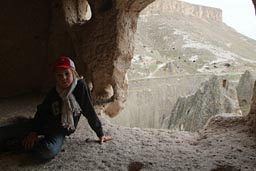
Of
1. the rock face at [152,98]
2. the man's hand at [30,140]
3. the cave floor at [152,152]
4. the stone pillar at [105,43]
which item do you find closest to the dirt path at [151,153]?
the cave floor at [152,152]

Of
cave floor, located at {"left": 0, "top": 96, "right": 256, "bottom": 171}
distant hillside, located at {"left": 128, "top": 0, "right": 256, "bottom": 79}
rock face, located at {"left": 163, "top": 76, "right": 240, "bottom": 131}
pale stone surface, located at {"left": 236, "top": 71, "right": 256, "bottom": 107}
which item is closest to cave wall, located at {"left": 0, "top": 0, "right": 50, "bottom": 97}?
cave floor, located at {"left": 0, "top": 96, "right": 256, "bottom": 171}

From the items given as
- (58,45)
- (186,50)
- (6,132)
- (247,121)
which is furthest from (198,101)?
(186,50)

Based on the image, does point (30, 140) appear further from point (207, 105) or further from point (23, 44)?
point (207, 105)

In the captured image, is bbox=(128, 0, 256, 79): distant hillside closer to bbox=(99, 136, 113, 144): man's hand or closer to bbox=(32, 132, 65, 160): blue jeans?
bbox=(99, 136, 113, 144): man's hand

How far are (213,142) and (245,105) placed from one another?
9.20 meters

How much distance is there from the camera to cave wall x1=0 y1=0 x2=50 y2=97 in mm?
5402

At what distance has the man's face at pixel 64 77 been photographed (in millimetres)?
2801

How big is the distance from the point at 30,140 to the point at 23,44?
2982 mm

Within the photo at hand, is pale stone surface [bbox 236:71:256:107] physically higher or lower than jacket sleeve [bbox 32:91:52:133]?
lower

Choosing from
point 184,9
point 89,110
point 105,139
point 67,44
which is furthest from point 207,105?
point 184,9

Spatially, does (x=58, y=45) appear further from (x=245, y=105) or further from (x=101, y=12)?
(x=245, y=105)

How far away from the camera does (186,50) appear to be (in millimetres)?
21219

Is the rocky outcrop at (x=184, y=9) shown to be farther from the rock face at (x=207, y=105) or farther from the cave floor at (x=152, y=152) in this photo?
the cave floor at (x=152, y=152)

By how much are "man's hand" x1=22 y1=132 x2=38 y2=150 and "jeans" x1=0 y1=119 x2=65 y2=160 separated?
34 mm
